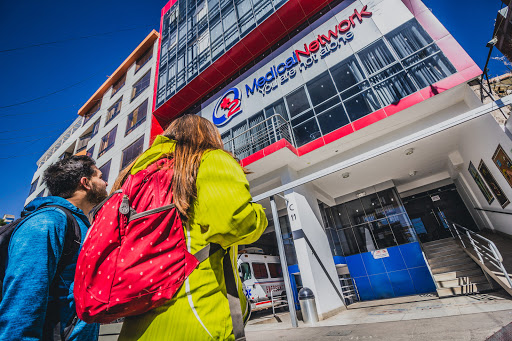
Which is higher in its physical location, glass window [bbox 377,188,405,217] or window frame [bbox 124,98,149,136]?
window frame [bbox 124,98,149,136]

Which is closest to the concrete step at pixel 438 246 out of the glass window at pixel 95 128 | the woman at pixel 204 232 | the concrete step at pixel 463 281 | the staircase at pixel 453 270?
the staircase at pixel 453 270

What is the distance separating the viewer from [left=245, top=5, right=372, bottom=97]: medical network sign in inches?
313

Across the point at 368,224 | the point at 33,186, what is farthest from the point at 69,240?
the point at 33,186

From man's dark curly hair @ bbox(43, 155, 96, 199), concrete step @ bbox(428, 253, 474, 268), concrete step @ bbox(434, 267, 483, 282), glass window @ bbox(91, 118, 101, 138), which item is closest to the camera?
man's dark curly hair @ bbox(43, 155, 96, 199)

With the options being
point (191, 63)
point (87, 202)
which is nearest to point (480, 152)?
point (87, 202)

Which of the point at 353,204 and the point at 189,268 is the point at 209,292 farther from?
the point at 353,204

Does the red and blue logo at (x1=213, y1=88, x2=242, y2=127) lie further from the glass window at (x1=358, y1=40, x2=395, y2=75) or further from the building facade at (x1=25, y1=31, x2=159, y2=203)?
the glass window at (x1=358, y1=40, x2=395, y2=75)

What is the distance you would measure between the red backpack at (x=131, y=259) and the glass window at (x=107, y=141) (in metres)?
17.8

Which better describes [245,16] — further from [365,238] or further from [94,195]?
[365,238]

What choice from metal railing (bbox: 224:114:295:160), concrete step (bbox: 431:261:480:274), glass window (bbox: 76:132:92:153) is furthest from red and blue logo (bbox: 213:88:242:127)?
glass window (bbox: 76:132:92:153)

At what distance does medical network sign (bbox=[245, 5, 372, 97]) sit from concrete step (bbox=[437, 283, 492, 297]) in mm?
8497

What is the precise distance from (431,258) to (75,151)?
26.7 meters

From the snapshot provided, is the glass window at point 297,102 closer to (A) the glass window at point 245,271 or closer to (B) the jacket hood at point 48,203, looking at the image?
(A) the glass window at point 245,271

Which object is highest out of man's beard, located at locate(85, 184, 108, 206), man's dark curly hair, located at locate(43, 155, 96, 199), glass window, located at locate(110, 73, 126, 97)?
glass window, located at locate(110, 73, 126, 97)
